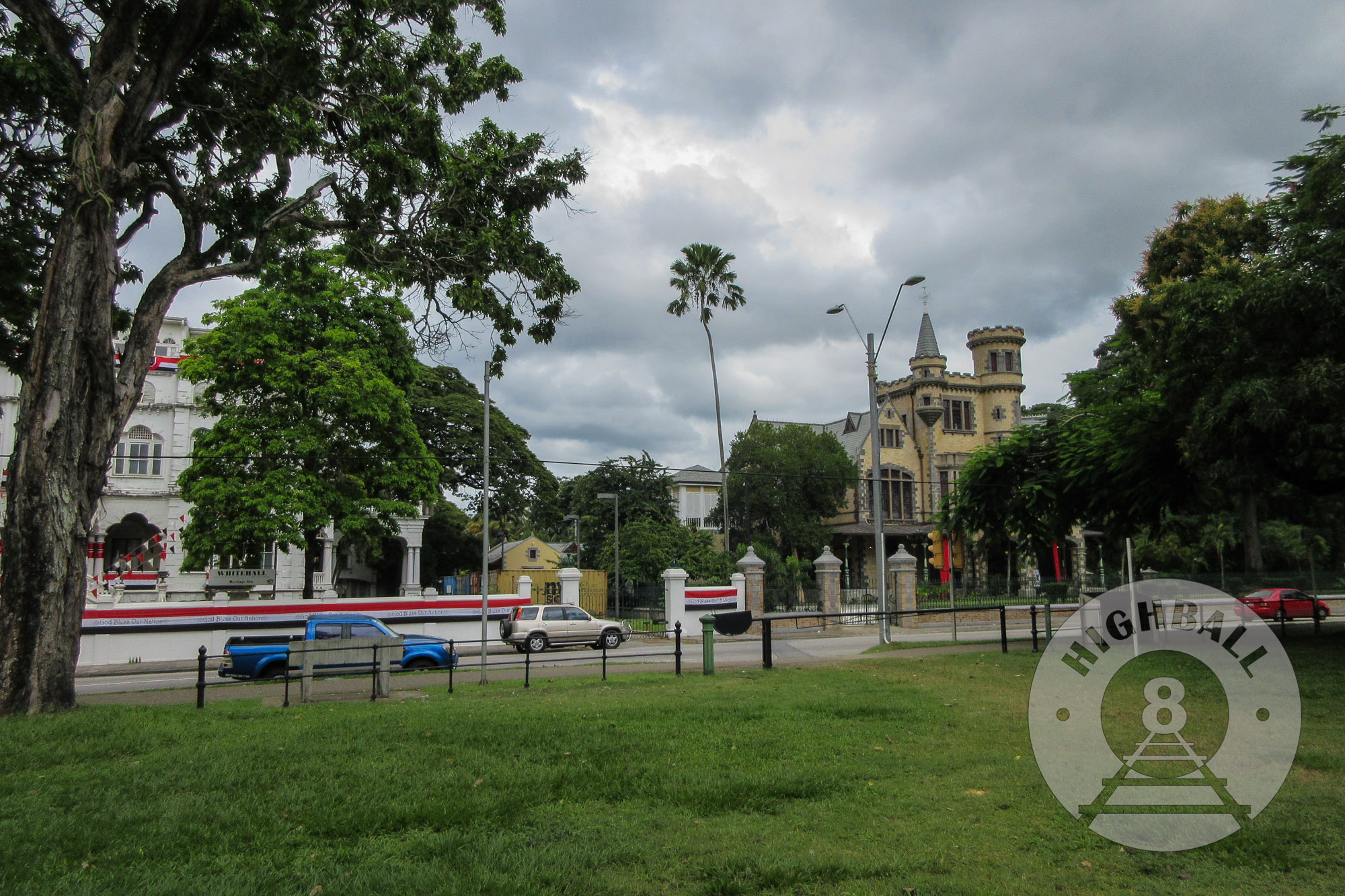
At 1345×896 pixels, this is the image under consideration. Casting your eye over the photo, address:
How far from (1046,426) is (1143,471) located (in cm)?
721

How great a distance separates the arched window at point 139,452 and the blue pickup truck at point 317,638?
2610cm

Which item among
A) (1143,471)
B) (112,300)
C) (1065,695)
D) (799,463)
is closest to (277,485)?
(112,300)

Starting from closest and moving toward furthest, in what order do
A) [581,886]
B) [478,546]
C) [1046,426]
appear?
[581,886], [1046,426], [478,546]

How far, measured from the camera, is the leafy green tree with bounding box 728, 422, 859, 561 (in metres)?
50.3

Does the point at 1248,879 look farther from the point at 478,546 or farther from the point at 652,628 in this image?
the point at 478,546

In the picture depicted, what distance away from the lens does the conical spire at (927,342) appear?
5678cm

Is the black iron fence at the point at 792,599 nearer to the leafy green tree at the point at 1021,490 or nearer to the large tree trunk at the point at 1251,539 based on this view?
the leafy green tree at the point at 1021,490

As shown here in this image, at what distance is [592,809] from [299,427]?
72.6 ft

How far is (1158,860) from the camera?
4.85 meters

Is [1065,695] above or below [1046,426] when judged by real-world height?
below

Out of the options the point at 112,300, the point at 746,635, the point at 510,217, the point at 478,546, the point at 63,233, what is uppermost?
the point at 510,217

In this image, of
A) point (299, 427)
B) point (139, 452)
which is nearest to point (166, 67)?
point (299, 427)

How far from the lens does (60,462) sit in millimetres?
10422

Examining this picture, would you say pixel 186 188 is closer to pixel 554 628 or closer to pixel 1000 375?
pixel 554 628
